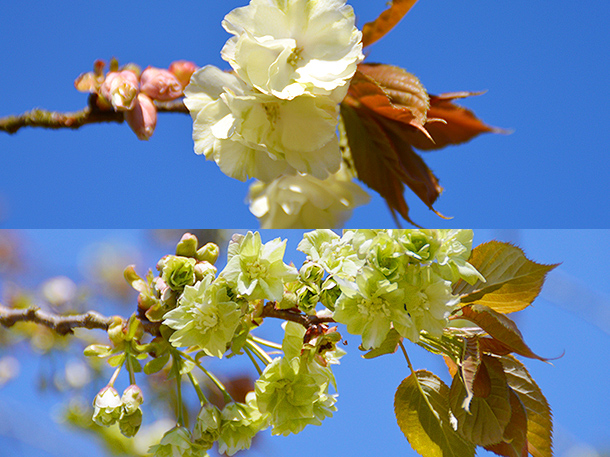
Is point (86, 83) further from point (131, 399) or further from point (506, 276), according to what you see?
point (506, 276)

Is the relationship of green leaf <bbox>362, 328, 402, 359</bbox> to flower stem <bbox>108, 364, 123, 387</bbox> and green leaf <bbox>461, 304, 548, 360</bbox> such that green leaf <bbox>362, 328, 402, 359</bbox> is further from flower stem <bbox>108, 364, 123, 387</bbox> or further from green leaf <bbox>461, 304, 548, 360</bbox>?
flower stem <bbox>108, 364, 123, 387</bbox>

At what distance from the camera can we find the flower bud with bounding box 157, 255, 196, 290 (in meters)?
0.47

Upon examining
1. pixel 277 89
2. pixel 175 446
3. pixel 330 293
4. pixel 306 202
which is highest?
pixel 306 202

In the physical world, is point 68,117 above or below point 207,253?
above

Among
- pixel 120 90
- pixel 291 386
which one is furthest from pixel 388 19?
pixel 291 386

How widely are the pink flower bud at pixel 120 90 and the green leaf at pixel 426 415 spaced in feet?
1.42

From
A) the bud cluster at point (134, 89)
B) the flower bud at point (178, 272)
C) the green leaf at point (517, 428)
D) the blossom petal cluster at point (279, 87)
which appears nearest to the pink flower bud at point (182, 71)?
the bud cluster at point (134, 89)

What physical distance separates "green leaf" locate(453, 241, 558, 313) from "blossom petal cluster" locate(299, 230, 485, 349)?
0.20 feet

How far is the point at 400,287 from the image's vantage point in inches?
15.8

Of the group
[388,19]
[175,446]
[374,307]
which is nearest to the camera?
[374,307]

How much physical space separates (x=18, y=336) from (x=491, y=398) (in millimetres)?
1337

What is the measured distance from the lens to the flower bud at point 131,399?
504mm

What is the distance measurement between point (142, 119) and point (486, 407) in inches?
18.4

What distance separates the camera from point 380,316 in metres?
0.40
